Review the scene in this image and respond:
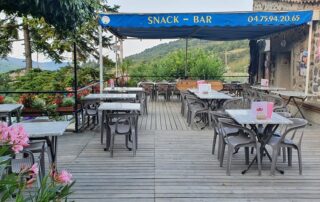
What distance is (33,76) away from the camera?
16.3m

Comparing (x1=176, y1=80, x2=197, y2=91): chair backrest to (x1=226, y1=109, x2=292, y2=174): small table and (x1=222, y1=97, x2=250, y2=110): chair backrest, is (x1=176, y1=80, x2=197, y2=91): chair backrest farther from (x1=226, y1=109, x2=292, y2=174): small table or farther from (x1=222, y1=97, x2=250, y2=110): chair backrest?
(x1=226, y1=109, x2=292, y2=174): small table

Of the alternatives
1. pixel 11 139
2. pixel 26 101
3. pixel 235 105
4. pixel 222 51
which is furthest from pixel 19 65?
pixel 222 51

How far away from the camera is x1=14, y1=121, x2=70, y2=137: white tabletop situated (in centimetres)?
345

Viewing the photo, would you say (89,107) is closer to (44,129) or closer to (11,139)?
(44,129)

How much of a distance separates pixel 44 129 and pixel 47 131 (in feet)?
0.42

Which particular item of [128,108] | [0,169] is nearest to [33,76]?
[128,108]

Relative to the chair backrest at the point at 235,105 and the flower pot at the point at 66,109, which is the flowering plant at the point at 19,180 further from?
the flower pot at the point at 66,109

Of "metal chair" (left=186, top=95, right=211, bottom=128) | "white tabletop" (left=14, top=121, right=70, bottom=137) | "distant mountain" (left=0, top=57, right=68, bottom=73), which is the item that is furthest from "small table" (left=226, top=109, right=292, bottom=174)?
"distant mountain" (left=0, top=57, right=68, bottom=73)

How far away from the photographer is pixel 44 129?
3.65 metres

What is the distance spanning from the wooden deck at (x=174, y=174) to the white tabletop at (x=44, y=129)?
66 cm

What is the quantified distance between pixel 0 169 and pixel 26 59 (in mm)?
17017

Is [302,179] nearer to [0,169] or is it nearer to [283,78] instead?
[0,169]

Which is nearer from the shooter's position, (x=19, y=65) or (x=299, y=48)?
(x=299, y=48)

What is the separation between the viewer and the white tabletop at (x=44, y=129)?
3.45 metres
